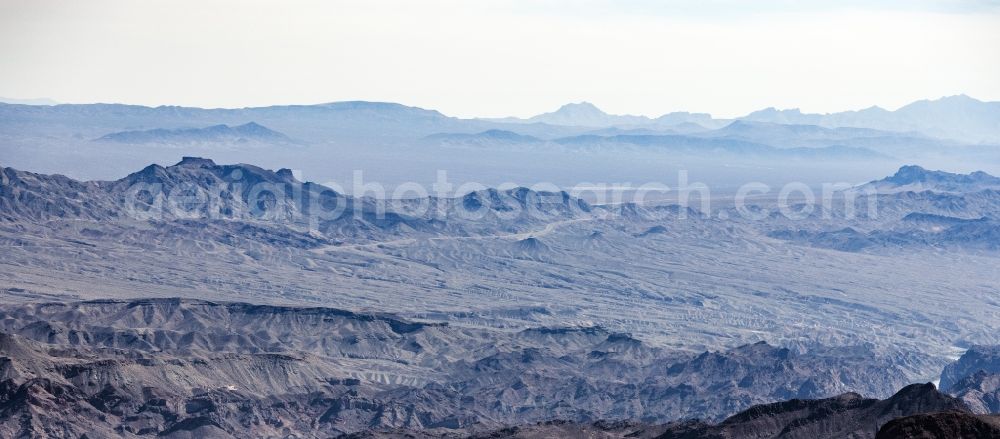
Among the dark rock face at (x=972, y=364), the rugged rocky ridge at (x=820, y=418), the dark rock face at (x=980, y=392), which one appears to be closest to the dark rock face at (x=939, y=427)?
the rugged rocky ridge at (x=820, y=418)

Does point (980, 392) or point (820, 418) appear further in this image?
point (980, 392)

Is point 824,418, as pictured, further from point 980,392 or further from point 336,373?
point 336,373

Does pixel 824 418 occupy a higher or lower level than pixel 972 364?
higher

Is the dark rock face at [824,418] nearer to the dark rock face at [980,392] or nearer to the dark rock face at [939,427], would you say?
the dark rock face at [980,392]

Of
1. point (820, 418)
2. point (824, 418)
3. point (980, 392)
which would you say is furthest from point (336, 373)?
point (824, 418)

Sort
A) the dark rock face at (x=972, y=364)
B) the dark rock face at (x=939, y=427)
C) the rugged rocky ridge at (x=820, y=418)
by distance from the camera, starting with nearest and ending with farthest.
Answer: the dark rock face at (x=939, y=427) → the rugged rocky ridge at (x=820, y=418) → the dark rock face at (x=972, y=364)

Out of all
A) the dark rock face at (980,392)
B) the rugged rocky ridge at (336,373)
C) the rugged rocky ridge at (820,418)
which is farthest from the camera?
the dark rock face at (980,392)

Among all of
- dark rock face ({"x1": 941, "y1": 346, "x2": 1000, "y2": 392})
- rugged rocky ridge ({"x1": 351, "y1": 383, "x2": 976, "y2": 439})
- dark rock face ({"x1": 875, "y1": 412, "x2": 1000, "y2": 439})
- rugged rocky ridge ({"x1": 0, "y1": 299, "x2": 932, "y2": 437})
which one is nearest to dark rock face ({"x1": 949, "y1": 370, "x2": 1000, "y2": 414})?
rugged rocky ridge ({"x1": 0, "y1": 299, "x2": 932, "y2": 437})

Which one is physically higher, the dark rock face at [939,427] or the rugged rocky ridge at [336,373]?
the dark rock face at [939,427]

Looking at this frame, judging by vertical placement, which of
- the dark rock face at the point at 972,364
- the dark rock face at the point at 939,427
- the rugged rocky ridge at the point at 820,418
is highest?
the dark rock face at the point at 939,427

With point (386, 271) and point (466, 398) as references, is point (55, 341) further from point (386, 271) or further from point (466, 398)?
point (386, 271)
